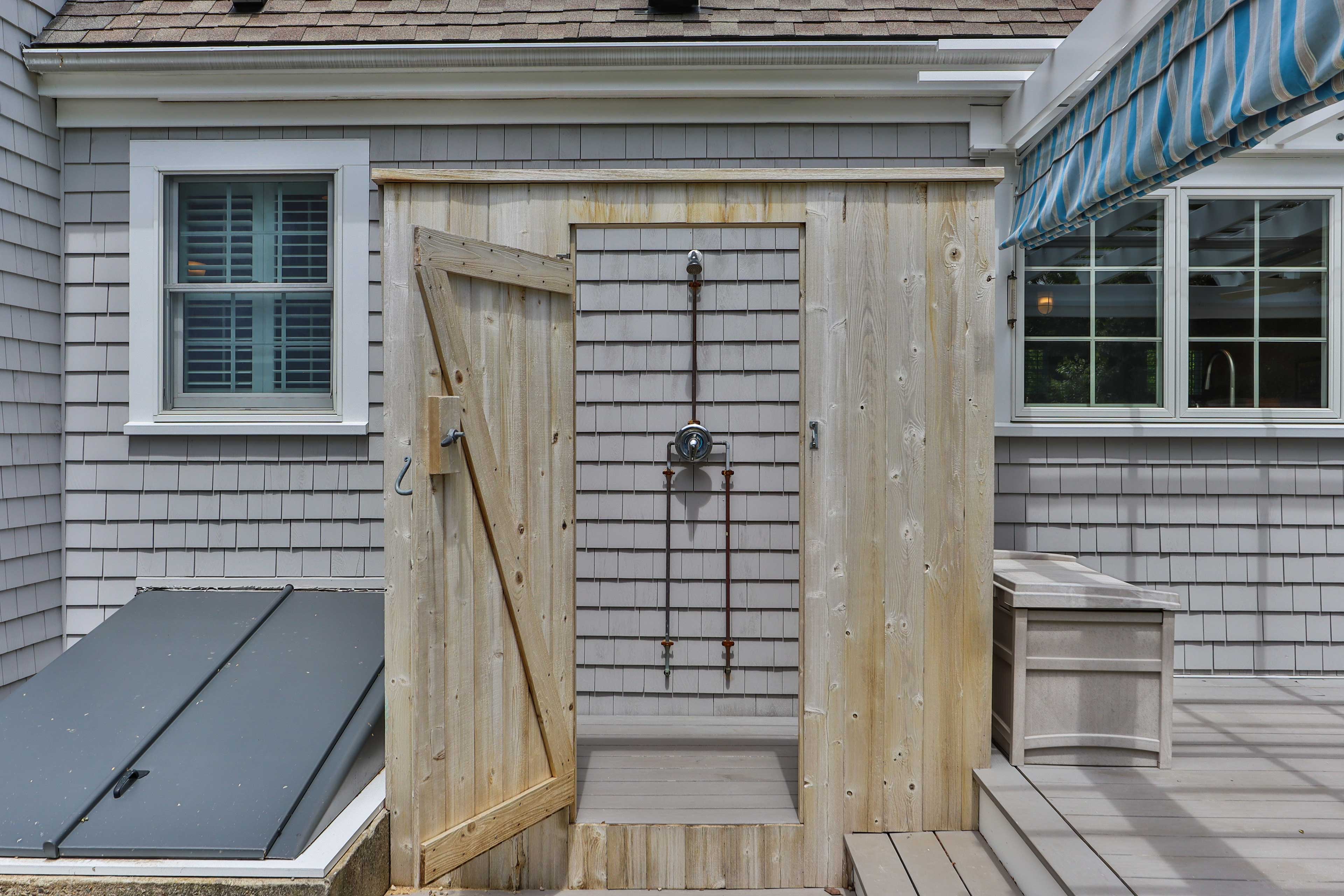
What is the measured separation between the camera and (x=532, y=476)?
2.44 meters

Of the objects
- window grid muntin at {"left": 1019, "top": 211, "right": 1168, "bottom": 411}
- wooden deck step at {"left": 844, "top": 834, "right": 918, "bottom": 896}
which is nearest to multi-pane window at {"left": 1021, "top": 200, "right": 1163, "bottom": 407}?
window grid muntin at {"left": 1019, "top": 211, "right": 1168, "bottom": 411}

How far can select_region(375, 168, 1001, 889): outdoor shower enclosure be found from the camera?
96.3 inches

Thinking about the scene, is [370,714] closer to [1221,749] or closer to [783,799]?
[783,799]

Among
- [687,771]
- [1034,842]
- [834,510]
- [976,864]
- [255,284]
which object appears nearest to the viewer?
[1034,842]

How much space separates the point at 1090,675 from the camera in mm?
2561

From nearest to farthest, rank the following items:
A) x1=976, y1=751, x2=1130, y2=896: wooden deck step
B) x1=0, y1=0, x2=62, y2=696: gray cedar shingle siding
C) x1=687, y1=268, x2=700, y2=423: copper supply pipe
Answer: x1=976, y1=751, x2=1130, y2=896: wooden deck step < x1=0, y1=0, x2=62, y2=696: gray cedar shingle siding < x1=687, y1=268, x2=700, y2=423: copper supply pipe

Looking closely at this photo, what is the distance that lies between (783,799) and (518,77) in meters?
3.13

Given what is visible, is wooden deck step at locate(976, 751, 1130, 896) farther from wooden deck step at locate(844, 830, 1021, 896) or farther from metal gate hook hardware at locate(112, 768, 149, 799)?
metal gate hook hardware at locate(112, 768, 149, 799)

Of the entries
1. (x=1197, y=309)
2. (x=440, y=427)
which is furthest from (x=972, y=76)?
(x=440, y=427)

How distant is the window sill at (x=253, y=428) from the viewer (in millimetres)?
3434

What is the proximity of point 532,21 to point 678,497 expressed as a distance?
2240 millimetres

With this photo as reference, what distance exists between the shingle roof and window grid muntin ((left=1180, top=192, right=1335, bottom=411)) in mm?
1227

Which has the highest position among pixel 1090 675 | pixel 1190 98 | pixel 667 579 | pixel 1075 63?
pixel 1075 63

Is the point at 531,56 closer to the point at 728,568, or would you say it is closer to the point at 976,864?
the point at 728,568
